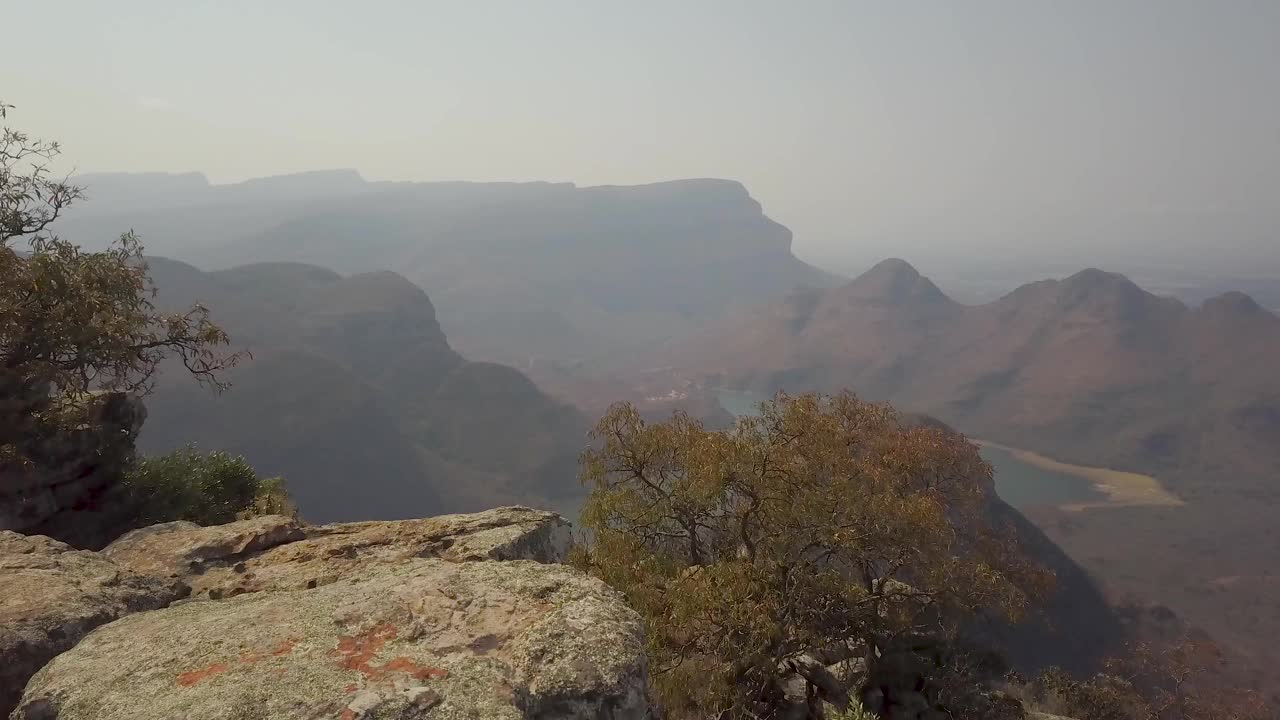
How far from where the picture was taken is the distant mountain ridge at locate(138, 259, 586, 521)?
124500 mm

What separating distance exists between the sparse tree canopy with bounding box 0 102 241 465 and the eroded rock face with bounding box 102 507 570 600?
6797 mm

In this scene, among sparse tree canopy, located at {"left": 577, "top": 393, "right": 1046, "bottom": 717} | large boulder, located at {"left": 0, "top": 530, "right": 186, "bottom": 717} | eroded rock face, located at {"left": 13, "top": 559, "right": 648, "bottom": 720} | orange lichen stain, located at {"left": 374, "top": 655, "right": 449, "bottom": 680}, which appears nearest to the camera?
eroded rock face, located at {"left": 13, "top": 559, "right": 648, "bottom": 720}

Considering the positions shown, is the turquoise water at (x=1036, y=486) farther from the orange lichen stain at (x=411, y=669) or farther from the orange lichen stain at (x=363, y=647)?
the orange lichen stain at (x=411, y=669)

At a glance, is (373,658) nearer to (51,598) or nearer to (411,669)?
(411,669)

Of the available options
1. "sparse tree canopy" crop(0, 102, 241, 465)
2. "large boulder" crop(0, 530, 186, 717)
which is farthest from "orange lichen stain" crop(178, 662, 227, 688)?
Result: "sparse tree canopy" crop(0, 102, 241, 465)

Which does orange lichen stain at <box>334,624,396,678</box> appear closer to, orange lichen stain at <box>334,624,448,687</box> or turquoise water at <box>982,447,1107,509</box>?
orange lichen stain at <box>334,624,448,687</box>

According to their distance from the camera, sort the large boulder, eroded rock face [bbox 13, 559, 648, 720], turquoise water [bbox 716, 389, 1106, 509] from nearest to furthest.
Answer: eroded rock face [bbox 13, 559, 648, 720]
the large boulder
turquoise water [bbox 716, 389, 1106, 509]

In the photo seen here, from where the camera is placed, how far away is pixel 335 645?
25.9ft

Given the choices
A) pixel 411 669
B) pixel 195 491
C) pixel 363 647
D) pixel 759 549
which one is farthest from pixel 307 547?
pixel 195 491

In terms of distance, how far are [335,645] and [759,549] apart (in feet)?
43.2

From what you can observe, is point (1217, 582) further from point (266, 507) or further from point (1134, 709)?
point (266, 507)

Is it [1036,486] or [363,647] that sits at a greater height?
[363,647]

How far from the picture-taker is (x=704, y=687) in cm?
1516

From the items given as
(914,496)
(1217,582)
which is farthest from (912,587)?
(1217,582)
